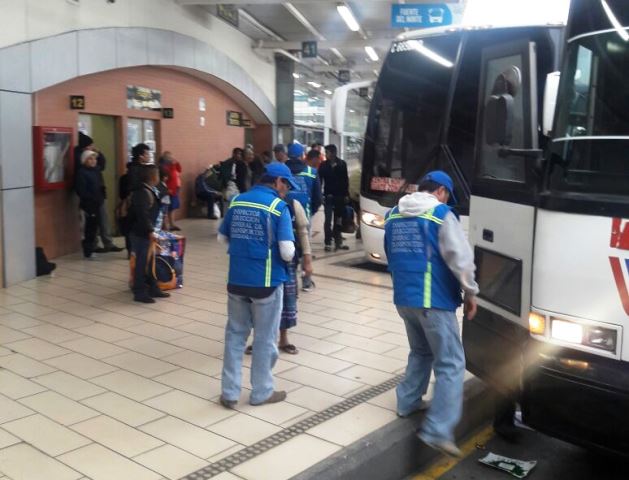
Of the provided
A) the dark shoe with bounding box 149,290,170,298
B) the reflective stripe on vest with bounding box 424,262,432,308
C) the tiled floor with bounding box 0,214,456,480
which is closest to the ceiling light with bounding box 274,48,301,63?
the tiled floor with bounding box 0,214,456,480

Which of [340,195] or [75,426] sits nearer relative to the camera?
[75,426]

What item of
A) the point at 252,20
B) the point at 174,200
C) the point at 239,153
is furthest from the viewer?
the point at 252,20

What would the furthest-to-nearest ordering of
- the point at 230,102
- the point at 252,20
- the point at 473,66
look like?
1. the point at 230,102
2. the point at 252,20
3. the point at 473,66

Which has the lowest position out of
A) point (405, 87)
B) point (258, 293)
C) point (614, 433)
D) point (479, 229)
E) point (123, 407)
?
point (123, 407)

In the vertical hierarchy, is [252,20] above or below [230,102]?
above

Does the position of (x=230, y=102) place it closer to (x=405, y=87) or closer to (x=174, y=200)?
(x=174, y=200)

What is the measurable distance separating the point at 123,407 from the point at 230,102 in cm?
1370

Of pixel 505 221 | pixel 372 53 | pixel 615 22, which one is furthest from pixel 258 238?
pixel 372 53

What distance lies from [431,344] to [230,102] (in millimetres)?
14269

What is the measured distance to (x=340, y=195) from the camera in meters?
11.7

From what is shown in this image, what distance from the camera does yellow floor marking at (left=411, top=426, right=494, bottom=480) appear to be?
420 centimetres

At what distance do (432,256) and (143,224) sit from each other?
14.6 ft

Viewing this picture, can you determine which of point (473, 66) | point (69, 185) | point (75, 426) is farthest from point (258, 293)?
point (69, 185)

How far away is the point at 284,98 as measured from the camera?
19391 mm
